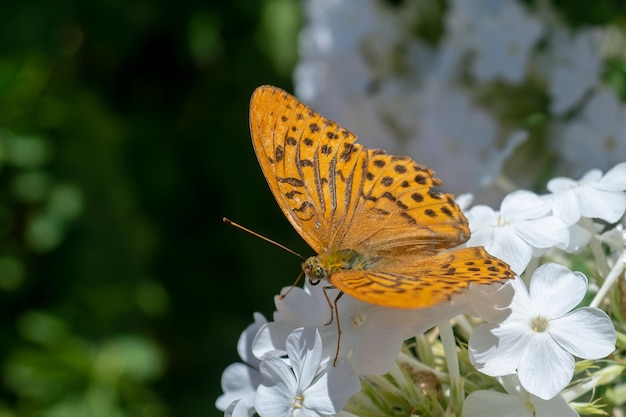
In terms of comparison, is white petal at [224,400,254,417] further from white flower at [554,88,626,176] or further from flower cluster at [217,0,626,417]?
white flower at [554,88,626,176]

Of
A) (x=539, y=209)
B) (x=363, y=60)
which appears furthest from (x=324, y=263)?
(x=363, y=60)

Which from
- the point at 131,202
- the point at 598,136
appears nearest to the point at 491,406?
the point at 598,136

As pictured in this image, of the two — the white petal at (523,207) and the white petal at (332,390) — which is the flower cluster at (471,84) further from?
the white petal at (332,390)

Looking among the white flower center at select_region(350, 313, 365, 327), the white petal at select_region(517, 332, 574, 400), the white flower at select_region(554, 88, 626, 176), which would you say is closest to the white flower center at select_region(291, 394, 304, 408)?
the white flower center at select_region(350, 313, 365, 327)

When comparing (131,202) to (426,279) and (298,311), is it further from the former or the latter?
(426,279)

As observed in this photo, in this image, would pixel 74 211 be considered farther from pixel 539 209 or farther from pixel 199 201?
pixel 539 209
